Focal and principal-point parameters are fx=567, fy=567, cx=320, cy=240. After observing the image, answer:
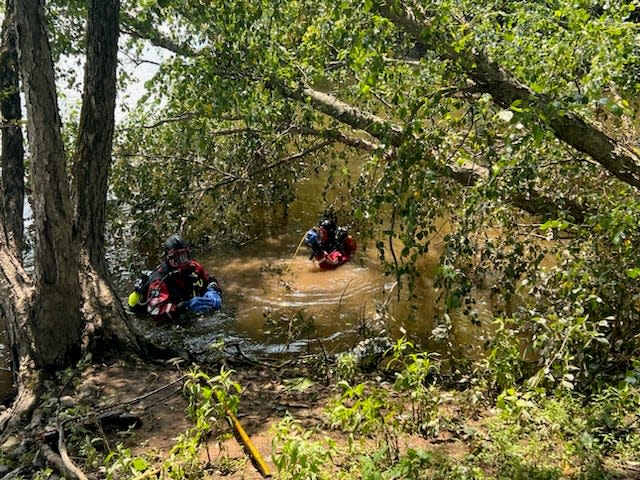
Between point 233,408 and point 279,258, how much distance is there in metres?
6.95

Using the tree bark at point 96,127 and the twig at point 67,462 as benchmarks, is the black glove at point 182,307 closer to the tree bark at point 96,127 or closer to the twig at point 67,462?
the tree bark at point 96,127

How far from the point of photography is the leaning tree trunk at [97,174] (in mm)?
5652

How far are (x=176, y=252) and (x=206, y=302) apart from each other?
0.82 m

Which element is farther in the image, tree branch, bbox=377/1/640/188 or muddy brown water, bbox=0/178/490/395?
muddy brown water, bbox=0/178/490/395

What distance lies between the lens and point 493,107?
5832 mm

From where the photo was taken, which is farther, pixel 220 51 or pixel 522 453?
pixel 220 51

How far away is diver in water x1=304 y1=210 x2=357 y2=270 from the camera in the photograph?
32.0ft

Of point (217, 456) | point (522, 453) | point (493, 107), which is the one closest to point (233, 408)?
point (217, 456)

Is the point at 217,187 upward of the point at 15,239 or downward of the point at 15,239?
upward

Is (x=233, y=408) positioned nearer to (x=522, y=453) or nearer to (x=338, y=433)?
(x=338, y=433)

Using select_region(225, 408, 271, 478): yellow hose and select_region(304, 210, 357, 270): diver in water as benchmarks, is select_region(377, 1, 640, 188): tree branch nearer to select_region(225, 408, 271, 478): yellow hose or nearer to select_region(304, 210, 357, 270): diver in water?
select_region(225, 408, 271, 478): yellow hose

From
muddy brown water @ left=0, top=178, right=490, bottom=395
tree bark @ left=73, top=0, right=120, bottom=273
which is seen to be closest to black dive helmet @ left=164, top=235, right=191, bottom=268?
muddy brown water @ left=0, top=178, right=490, bottom=395

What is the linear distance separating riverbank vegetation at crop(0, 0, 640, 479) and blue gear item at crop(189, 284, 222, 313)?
1825mm

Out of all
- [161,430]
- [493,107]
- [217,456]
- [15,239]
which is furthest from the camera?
[15,239]
